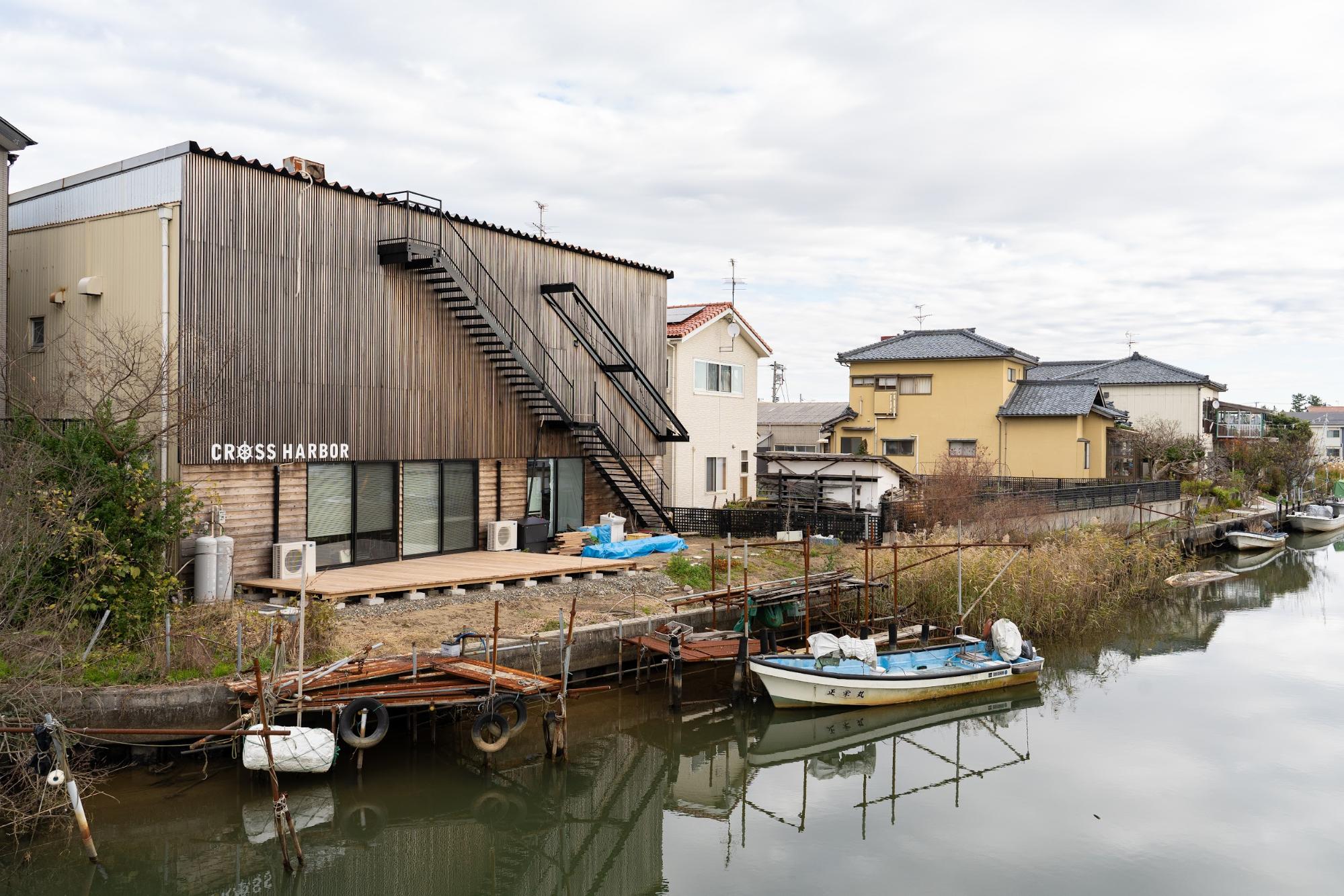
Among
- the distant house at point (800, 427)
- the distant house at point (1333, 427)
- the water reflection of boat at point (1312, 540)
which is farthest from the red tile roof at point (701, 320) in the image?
the distant house at point (1333, 427)

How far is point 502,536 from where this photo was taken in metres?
21.2

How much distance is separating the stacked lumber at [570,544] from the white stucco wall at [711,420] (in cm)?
701

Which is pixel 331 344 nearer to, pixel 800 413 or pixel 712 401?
pixel 712 401

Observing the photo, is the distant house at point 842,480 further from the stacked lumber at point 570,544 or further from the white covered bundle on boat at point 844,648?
the white covered bundle on boat at point 844,648

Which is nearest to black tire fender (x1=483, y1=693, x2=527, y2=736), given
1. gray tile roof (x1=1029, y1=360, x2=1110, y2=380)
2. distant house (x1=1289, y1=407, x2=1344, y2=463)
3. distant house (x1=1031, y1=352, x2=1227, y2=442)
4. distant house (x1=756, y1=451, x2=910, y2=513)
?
distant house (x1=756, y1=451, x2=910, y2=513)

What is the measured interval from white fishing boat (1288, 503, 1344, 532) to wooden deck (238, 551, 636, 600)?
40039mm

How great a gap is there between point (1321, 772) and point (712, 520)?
580 inches

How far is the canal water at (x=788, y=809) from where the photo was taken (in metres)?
10.7

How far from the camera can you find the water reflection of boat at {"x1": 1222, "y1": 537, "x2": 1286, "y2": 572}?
35.5 m

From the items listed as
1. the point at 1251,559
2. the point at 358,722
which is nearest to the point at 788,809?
the point at 358,722

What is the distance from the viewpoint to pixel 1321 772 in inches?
561

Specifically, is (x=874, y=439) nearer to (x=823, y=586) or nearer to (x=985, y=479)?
(x=985, y=479)

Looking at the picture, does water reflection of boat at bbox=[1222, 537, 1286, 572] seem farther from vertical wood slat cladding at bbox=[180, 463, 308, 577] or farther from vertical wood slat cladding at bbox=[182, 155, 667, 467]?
vertical wood slat cladding at bbox=[180, 463, 308, 577]

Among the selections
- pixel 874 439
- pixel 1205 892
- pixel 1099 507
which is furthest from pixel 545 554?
pixel 874 439
